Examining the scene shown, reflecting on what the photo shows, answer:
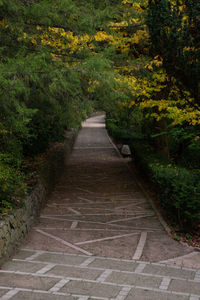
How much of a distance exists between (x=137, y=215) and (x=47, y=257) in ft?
12.9

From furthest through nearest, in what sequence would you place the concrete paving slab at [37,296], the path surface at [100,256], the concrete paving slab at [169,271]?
the concrete paving slab at [169,271]
the path surface at [100,256]
the concrete paving slab at [37,296]

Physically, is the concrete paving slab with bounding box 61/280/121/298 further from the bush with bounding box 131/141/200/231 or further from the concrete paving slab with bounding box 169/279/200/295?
→ the bush with bounding box 131/141/200/231

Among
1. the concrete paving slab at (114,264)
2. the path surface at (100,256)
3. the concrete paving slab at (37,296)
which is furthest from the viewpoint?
the concrete paving slab at (114,264)

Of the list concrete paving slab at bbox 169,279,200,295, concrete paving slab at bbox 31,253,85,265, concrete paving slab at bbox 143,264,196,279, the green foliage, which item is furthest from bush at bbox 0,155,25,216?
the green foliage

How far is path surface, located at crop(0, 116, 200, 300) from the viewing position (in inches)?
209

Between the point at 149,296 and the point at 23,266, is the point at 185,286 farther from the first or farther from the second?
the point at 23,266

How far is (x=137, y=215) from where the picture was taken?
10367 millimetres

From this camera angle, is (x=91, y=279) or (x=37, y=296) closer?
(x=37, y=296)

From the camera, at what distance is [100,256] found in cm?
725

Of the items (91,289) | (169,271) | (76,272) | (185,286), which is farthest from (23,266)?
(185,286)

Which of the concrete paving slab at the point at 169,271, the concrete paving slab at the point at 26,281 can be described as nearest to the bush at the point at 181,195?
the concrete paving slab at the point at 169,271

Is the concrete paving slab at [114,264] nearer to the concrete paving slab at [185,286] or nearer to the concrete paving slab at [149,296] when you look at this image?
the concrete paving slab at [185,286]

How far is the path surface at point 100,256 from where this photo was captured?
5309 mm

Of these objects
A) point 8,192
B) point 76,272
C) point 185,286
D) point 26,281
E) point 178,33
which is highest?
point 178,33
